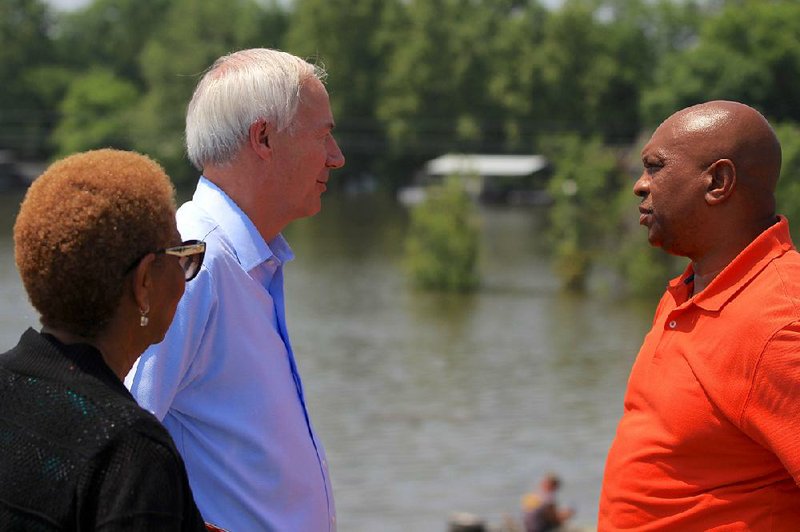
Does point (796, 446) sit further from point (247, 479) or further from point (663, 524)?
point (247, 479)

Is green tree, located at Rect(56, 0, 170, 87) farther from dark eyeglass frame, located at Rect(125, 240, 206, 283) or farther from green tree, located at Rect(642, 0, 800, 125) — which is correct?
dark eyeglass frame, located at Rect(125, 240, 206, 283)

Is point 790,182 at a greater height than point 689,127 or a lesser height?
lesser

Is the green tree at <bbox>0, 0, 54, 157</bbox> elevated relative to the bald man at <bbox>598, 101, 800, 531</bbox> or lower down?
lower down

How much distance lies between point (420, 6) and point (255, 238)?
100 m

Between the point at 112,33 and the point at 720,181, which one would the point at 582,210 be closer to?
the point at 720,181

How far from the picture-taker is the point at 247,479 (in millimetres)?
3314

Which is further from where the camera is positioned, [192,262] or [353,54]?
[353,54]

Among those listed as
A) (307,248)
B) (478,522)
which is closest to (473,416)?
(478,522)

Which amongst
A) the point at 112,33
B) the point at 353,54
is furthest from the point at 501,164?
the point at 112,33

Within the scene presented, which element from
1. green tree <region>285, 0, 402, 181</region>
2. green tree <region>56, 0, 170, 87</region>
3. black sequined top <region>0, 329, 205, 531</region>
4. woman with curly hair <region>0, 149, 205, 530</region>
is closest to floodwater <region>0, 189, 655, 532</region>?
woman with curly hair <region>0, 149, 205, 530</region>

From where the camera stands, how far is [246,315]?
3387 millimetres

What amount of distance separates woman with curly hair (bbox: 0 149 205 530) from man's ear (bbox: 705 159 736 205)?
4.64 ft

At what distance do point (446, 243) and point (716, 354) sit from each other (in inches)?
1777

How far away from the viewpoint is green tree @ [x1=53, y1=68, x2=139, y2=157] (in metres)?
103
